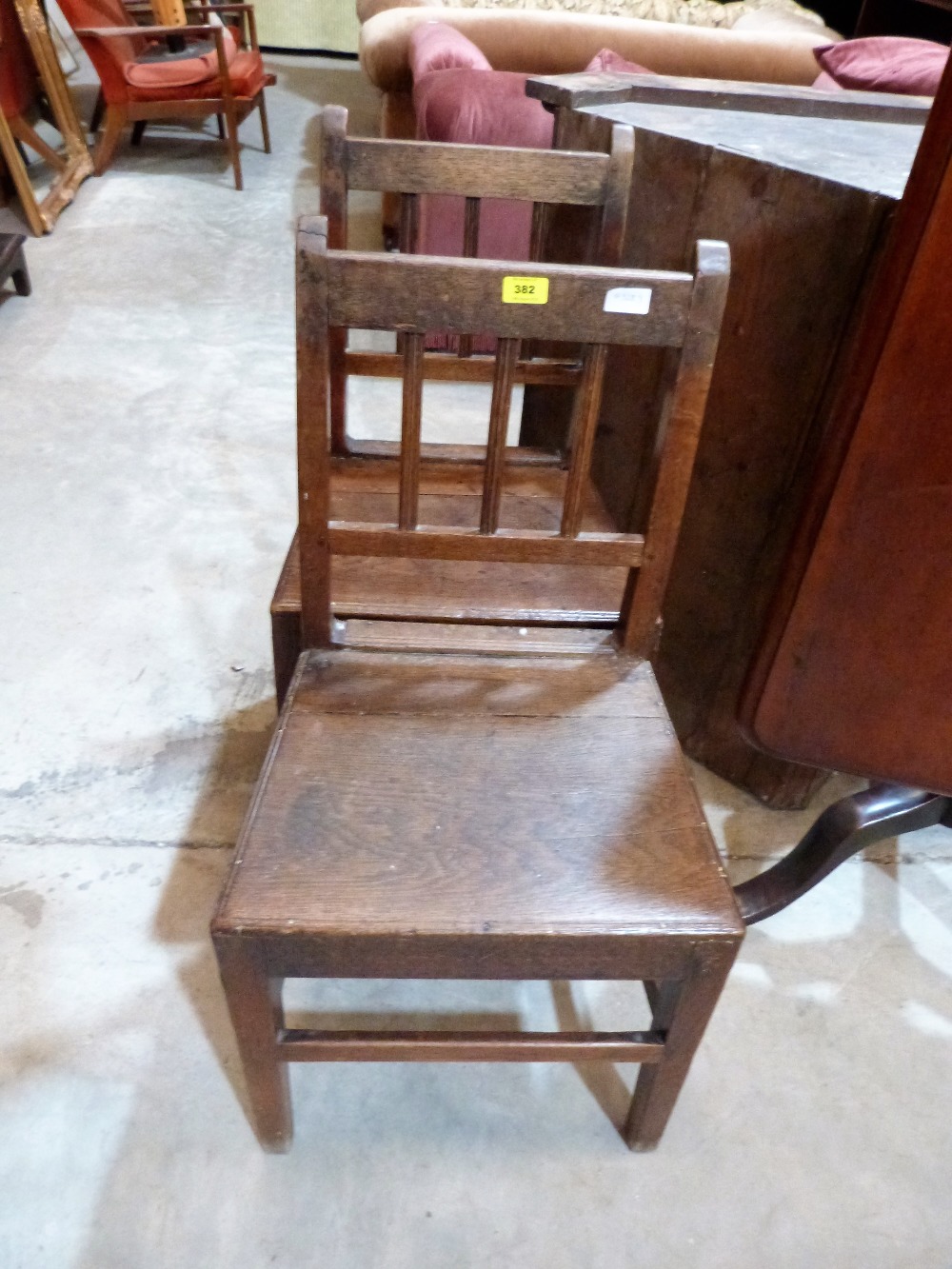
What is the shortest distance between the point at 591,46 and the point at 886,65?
56.0 inches

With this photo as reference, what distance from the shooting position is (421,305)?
82 cm

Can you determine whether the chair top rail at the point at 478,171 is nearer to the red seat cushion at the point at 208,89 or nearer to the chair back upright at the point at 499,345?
the chair back upright at the point at 499,345

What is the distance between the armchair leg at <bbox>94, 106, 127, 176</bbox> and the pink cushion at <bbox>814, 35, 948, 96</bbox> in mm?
3130

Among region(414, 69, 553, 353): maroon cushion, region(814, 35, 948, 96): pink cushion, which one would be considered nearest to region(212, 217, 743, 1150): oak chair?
region(414, 69, 553, 353): maroon cushion

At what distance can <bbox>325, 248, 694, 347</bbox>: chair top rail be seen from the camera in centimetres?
81

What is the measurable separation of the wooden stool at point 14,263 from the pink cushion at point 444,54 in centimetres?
138

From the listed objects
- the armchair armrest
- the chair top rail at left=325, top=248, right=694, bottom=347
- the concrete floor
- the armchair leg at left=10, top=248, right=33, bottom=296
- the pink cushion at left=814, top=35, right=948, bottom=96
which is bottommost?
the concrete floor

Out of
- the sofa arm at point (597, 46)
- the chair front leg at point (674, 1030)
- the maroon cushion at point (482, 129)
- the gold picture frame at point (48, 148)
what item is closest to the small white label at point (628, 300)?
the chair front leg at point (674, 1030)

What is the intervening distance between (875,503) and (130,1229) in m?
1.09

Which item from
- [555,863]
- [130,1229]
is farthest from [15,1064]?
[555,863]

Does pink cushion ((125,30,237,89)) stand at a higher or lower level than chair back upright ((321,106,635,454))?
lower

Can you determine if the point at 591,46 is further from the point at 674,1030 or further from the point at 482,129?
the point at 674,1030

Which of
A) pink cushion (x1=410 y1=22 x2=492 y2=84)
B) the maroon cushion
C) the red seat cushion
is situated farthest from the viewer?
the red seat cushion

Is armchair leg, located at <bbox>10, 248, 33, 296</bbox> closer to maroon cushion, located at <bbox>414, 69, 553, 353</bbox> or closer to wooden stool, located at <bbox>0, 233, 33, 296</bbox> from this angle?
wooden stool, located at <bbox>0, 233, 33, 296</bbox>
